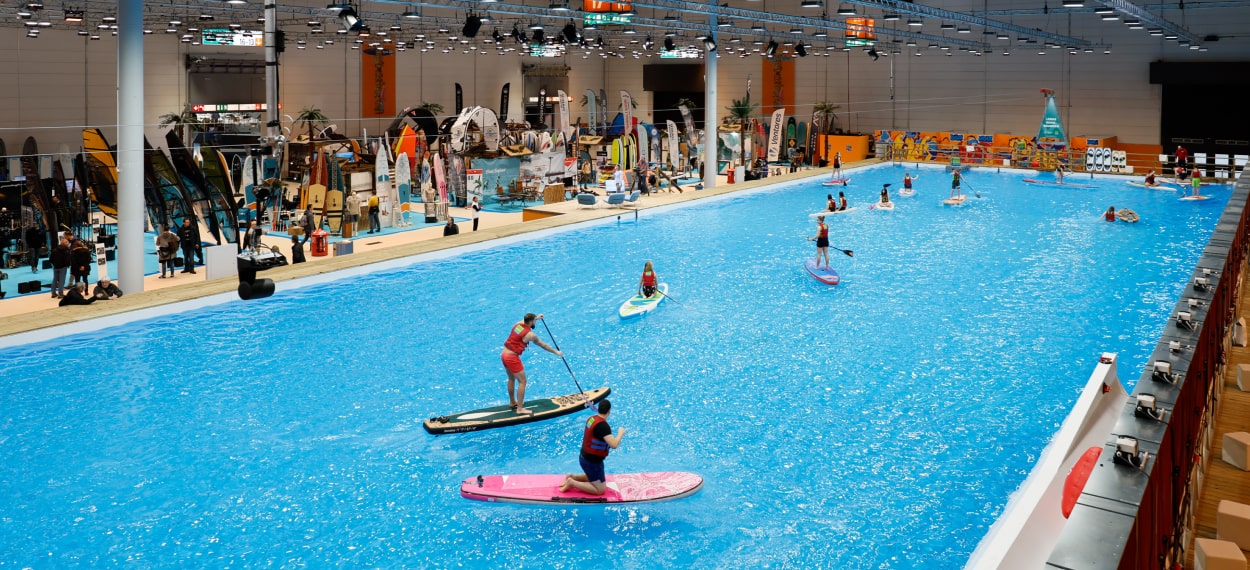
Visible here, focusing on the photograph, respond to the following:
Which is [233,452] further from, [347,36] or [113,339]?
[347,36]

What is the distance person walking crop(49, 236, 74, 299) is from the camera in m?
19.1

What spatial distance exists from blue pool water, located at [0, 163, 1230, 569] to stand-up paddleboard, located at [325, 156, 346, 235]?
19.2 feet

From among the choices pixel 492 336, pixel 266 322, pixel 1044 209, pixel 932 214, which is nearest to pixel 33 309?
pixel 266 322

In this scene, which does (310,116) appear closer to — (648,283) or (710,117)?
(710,117)

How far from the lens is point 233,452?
11.8m

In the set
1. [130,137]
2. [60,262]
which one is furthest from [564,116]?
[130,137]

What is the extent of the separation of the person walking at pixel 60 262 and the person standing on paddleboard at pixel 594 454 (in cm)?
1370

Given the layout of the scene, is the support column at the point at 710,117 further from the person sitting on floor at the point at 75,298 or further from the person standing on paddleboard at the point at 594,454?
the person standing on paddleboard at the point at 594,454

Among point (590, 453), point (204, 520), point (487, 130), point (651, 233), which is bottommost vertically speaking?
point (204, 520)

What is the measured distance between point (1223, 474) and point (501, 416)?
8.37m

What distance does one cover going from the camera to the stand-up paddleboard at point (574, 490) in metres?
10.2

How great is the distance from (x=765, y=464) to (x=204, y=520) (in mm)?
6123

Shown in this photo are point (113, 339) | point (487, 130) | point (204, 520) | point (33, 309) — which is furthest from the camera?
point (487, 130)

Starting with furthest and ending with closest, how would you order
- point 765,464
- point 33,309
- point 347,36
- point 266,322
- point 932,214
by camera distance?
point 347,36 < point 932,214 < point 33,309 < point 266,322 < point 765,464
